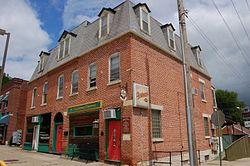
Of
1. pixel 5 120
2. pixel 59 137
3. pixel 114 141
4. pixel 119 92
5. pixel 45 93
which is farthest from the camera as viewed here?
pixel 5 120

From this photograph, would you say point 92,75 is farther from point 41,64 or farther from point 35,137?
point 35,137

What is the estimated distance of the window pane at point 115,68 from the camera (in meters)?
14.2

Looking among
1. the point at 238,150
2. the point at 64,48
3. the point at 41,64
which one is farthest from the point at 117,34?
the point at 238,150

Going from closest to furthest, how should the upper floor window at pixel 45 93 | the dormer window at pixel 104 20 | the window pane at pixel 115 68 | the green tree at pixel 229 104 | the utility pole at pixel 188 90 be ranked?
the utility pole at pixel 188 90
the window pane at pixel 115 68
the dormer window at pixel 104 20
the upper floor window at pixel 45 93
the green tree at pixel 229 104

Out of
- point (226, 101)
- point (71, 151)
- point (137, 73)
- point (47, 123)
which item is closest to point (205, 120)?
point (137, 73)

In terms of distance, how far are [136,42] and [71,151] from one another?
9033 millimetres

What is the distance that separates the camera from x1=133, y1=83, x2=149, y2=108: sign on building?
1261cm

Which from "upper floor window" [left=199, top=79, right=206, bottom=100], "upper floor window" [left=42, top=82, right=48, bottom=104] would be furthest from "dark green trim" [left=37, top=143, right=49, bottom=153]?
"upper floor window" [left=199, top=79, right=206, bottom=100]

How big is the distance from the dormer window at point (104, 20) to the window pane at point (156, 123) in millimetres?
6611

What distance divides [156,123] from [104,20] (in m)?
8.32

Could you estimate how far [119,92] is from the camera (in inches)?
526

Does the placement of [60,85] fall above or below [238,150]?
above

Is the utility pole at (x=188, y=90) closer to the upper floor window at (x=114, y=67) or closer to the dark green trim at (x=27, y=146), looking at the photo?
the upper floor window at (x=114, y=67)

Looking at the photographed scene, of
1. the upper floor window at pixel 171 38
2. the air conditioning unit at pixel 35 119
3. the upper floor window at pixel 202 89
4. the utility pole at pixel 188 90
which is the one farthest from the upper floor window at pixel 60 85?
the upper floor window at pixel 202 89
